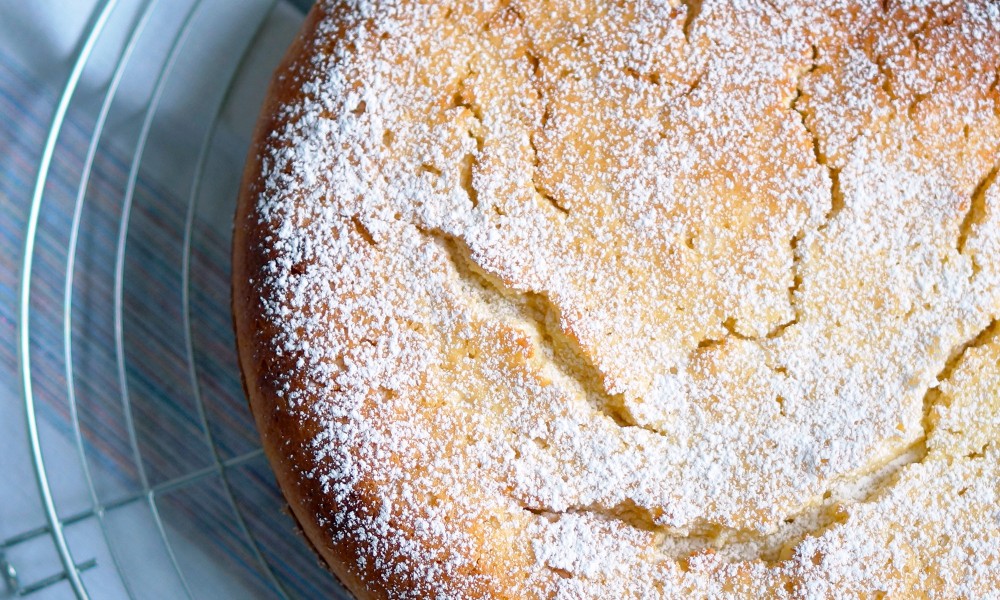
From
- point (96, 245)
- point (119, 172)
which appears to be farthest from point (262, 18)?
point (96, 245)

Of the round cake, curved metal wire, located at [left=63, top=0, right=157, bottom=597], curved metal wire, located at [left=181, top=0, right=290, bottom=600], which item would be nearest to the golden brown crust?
the round cake

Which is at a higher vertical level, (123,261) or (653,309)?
(653,309)

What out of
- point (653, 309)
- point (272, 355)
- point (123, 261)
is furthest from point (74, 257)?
point (653, 309)

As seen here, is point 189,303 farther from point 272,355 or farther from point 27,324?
point 272,355

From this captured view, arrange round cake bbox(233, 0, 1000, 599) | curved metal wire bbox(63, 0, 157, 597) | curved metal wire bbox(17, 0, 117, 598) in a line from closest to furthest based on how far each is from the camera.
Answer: round cake bbox(233, 0, 1000, 599), curved metal wire bbox(17, 0, 117, 598), curved metal wire bbox(63, 0, 157, 597)

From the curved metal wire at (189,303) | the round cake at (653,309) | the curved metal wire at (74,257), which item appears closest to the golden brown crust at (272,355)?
the round cake at (653,309)

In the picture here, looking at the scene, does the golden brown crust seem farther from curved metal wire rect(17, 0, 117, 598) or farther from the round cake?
curved metal wire rect(17, 0, 117, 598)
